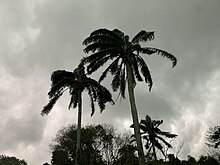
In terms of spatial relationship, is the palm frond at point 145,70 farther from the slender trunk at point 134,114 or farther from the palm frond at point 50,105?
the palm frond at point 50,105

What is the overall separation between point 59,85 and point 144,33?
9.84m

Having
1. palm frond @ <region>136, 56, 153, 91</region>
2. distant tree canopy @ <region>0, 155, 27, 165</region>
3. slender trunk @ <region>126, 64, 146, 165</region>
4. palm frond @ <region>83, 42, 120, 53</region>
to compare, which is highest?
distant tree canopy @ <region>0, 155, 27, 165</region>

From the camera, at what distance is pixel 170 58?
75.0 feet

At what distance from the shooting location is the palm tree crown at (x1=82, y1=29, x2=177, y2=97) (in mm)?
Answer: 22484

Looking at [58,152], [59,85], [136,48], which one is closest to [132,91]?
[136,48]

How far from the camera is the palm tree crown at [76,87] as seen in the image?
1105 inches

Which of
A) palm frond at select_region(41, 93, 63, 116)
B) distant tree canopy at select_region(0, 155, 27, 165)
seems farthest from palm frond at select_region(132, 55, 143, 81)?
distant tree canopy at select_region(0, 155, 27, 165)

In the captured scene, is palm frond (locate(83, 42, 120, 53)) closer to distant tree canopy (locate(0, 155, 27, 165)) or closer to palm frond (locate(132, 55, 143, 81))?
palm frond (locate(132, 55, 143, 81))

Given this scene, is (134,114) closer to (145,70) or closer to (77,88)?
(145,70)

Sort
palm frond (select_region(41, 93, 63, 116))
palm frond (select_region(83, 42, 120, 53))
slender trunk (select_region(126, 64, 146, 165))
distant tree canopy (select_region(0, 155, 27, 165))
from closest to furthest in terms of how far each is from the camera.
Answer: slender trunk (select_region(126, 64, 146, 165)) → palm frond (select_region(83, 42, 120, 53)) → palm frond (select_region(41, 93, 63, 116)) → distant tree canopy (select_region(0, 155, 27, 165))

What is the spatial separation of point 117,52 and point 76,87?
755cm

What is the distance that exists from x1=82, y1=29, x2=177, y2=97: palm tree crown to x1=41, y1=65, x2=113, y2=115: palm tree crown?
4.97m

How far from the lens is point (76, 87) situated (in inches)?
1115

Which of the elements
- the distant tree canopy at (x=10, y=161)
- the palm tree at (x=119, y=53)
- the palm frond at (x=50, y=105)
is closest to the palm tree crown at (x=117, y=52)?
the palm tree at (x=119, y=53)
